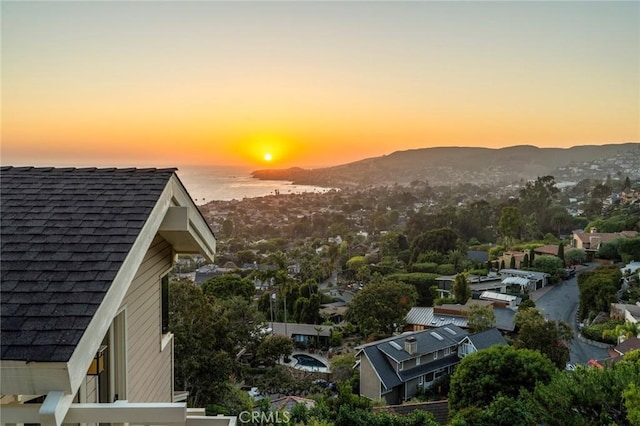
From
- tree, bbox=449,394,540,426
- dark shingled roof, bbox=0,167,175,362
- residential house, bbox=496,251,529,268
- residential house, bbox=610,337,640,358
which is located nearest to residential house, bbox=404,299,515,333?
residential house, bbox=610,337,640,358

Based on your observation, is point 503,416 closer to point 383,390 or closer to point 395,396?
point 383,390

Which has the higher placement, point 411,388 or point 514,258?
point 514,258

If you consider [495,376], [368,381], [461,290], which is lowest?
[368,381]

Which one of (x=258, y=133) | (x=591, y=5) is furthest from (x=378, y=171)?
(x=591, y=5)

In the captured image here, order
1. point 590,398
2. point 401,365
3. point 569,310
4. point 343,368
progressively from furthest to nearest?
point 569,310 → point 343,368 → point 401,365 → point 590,398

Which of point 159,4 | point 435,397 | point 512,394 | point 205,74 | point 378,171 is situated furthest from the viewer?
point 378,171

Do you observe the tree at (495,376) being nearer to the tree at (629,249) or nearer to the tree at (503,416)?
the tree at (503,416)

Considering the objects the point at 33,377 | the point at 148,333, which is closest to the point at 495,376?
the point at 148,333

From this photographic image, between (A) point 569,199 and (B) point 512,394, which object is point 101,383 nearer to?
(B) point 512,394
